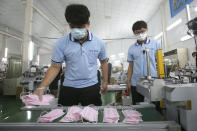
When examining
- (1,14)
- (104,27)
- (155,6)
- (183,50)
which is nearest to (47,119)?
(183,50)

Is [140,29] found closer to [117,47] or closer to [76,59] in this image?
[76,59]

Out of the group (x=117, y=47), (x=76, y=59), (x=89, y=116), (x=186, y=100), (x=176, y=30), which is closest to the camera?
(x=186, y=100)

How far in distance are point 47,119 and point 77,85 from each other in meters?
0.38

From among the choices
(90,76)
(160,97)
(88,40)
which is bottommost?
(160,97)

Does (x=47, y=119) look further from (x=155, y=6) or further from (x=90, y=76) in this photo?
(x=155, y=6)

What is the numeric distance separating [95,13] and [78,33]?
19.9 ft

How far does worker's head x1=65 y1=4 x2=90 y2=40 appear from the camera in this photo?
3.34 ft

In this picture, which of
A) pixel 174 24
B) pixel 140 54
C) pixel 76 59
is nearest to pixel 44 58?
pixel 174 24

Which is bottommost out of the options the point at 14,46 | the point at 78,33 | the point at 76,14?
the point at 78,33

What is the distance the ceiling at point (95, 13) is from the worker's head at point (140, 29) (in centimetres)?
463

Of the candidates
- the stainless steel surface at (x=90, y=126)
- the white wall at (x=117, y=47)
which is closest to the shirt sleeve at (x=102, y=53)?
the stainless steel surface at (x=90, y=126)

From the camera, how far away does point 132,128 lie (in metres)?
0.70

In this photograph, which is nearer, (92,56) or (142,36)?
(92,56)

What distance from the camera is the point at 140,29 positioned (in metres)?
1.45
